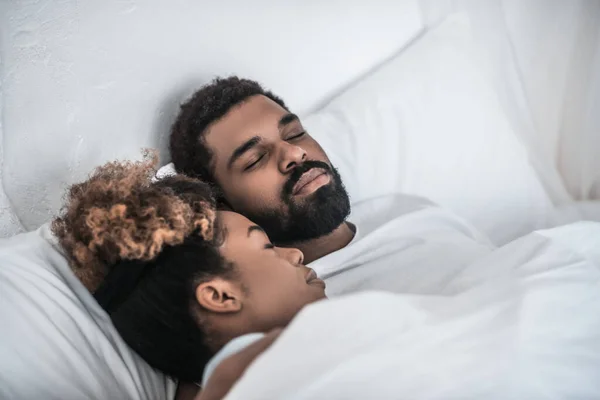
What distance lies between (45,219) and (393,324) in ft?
2.16

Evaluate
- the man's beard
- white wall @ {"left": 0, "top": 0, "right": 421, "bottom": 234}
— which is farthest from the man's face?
white wall @ {"left": 0, "top": 0, "right": 421, "bottom": 234}

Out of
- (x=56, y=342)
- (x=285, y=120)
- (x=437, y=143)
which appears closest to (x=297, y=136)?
(x=285, y=120)

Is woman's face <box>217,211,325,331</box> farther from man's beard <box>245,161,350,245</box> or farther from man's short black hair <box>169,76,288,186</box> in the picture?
man's short black hair <box>169,76,288,186</box>

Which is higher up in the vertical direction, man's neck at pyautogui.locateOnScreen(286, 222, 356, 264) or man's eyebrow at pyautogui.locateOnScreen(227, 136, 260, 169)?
man's eyebrow at pyautogui.locateOnScreen(227, 136, 260, 169)

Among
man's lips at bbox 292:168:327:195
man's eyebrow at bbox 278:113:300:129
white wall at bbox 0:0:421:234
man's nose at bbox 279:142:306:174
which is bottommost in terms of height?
man's lips at bbox 292:168:327:195

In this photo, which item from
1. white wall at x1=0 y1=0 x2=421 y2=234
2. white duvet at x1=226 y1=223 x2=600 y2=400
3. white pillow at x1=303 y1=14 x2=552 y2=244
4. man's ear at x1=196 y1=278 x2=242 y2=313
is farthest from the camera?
white pillow at x1=303 y1=14 x2=552 y2=244

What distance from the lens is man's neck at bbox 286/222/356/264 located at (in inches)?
39.7

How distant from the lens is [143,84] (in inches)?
41.1

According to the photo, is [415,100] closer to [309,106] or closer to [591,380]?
[309,106]

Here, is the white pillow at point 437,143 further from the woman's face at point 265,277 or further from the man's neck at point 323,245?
the woman's face at point 265,277

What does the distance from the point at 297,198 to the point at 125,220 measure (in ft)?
1.11

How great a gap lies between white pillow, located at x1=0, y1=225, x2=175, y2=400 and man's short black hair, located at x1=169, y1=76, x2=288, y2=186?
12.3 inches

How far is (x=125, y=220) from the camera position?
69 cm

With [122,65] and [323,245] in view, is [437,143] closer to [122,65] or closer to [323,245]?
[323,245]
